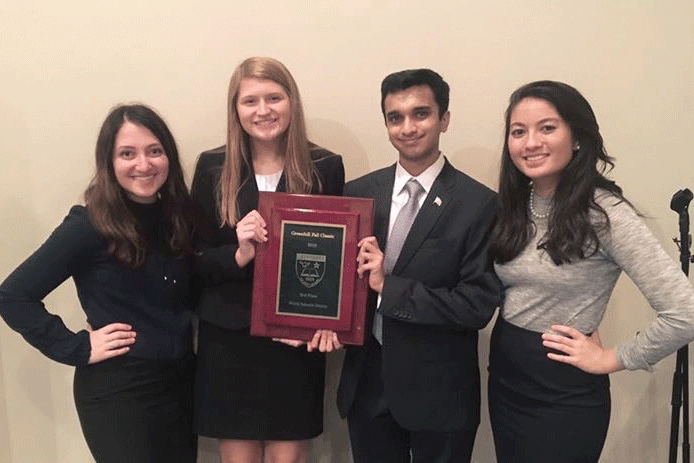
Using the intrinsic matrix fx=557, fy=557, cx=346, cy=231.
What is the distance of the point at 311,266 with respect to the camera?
1640 mm

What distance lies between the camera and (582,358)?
1550 mm

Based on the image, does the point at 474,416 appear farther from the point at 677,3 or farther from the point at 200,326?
the point at 677,3

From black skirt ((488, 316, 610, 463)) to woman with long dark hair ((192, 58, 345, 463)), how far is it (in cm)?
67

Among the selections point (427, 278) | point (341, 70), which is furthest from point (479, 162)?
point (427, 278)

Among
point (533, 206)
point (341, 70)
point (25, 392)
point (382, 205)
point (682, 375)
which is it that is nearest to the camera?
point (533, 206)

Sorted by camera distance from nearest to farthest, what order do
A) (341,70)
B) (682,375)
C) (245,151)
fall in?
(245,151), (682,375), (341,70)

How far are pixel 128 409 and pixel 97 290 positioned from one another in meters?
0.38

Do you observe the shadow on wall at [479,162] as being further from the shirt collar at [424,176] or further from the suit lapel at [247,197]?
the suit lapel at [247,197]

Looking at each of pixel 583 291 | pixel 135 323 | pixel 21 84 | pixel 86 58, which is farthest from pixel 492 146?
pixel 21 84

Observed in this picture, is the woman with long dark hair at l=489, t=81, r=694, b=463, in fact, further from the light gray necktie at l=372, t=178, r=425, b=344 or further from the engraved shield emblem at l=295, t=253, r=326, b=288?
the engraved shield emblem at l=295, t=253, r=326, b=288

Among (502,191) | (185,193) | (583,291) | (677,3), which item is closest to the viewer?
(583,291)

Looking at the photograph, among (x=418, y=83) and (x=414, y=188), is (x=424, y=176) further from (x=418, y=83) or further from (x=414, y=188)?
(x=418, y=83)

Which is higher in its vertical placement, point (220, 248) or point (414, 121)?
point (414, 121)

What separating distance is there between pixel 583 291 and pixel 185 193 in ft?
4.13
